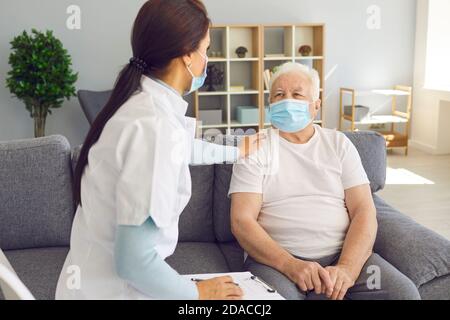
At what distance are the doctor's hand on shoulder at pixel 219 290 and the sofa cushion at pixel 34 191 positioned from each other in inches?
40.3

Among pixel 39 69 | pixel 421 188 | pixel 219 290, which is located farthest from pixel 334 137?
pixel 39 69

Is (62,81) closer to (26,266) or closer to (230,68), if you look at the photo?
(230,68)

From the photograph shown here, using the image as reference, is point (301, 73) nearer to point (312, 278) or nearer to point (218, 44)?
point (312, 278)

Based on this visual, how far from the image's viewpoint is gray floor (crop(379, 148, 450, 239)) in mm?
3873

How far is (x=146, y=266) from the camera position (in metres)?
1.06

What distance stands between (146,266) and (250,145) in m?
0.93

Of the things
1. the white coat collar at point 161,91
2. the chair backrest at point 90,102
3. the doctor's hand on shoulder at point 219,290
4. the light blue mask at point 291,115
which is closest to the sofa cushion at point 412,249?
the light blue mask at point 291,115

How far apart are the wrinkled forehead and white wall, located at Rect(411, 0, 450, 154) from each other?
3994mm

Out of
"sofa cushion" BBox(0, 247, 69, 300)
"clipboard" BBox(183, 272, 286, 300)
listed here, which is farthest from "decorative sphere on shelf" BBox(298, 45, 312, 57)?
→ "clipboard" BBox(183, 272, 286, 300)

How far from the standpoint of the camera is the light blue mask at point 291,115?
6.50ft

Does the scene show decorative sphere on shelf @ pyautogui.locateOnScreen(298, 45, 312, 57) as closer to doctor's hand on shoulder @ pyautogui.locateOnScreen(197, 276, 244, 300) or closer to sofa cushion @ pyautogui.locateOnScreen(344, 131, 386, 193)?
sofa cushion @ pyautogui.locateOnScreen(344, 131, 386, 193)

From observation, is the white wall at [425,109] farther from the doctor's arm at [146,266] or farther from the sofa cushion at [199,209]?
the doctor's arm at [146,266]

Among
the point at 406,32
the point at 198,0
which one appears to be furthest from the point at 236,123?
the point at 198,0

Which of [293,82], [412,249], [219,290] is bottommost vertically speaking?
[412,249]
